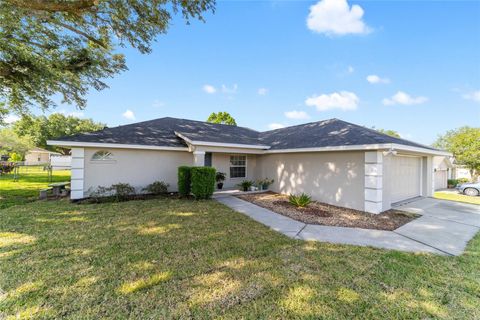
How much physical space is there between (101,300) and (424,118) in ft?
83.8

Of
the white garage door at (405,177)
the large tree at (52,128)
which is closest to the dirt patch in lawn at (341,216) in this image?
the white garage door at (405,177)

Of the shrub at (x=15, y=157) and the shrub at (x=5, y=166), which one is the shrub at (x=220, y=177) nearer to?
the shrub at (x=5, y=166)

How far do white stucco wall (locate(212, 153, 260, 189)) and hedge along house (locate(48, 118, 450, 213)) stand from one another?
65 millimetres

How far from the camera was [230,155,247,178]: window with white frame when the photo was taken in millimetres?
12938

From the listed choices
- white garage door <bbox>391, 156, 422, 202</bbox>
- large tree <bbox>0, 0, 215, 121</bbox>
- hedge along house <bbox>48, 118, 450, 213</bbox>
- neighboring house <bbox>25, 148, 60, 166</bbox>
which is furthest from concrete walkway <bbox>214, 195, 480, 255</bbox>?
neighboring house <bbox>25, 148, 60, 166</bbox>

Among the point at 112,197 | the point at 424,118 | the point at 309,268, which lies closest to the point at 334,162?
the point at 309,268

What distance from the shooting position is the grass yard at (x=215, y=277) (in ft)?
8.39

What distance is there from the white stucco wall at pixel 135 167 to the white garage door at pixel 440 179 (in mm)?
20434

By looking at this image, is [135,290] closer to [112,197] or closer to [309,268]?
[309,268]

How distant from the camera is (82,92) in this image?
12086 mm

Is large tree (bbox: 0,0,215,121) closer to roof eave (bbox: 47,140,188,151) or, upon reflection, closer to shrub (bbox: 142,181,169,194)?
roof eave (bbox: 47,140,188,151)

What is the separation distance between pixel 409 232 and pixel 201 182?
7.47 metres

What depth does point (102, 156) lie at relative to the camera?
9.38 metres

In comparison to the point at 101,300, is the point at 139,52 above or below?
above
